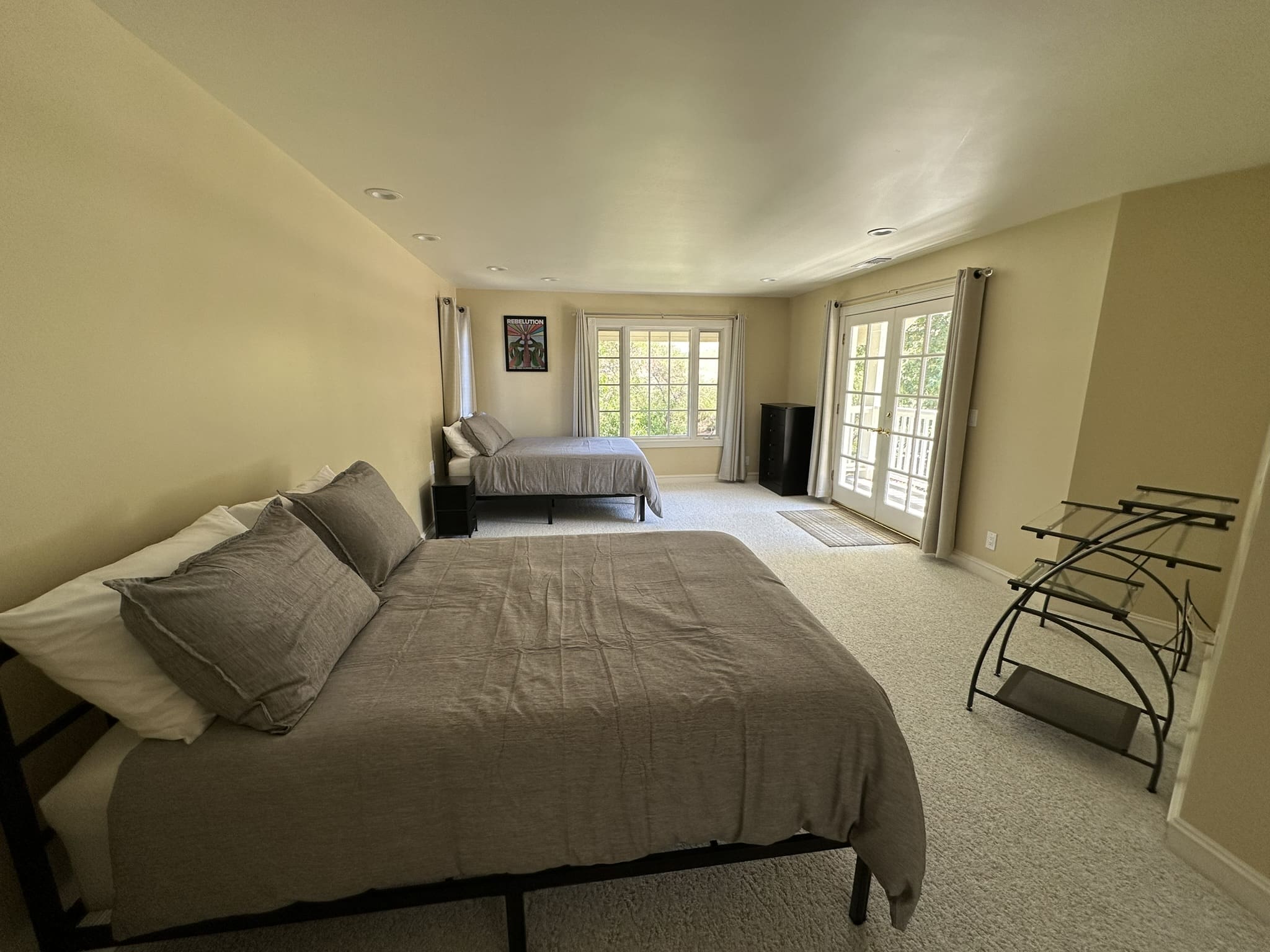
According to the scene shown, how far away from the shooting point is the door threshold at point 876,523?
431cm

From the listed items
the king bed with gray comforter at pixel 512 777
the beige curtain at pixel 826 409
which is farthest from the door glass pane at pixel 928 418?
the king bed with gray comforter at pixel 512 777

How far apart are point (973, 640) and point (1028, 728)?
70cm

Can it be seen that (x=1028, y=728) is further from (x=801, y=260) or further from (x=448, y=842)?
(x=801, y=260)

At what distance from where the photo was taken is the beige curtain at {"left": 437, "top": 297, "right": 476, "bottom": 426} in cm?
496

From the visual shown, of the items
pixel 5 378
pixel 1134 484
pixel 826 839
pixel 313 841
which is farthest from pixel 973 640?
pixel 5 378

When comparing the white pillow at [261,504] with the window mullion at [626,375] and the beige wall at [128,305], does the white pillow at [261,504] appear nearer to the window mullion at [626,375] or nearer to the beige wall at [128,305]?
the beige wall at [128,305]

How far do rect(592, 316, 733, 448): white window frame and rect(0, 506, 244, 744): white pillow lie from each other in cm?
517

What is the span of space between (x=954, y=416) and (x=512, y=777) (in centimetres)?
380

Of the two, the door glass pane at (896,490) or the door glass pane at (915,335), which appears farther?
the door glass pane at (896,490)

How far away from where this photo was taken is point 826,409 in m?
5.45

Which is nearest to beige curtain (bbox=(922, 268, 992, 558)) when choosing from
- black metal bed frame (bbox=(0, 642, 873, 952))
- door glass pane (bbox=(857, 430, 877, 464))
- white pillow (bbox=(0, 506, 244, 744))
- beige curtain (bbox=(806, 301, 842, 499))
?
door glass pane (bbox=(857, 430, 877, 464))

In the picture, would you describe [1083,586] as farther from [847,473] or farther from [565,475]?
[565,475]

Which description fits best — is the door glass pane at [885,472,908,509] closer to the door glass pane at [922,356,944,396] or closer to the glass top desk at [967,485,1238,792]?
the door glass pane at [922,356,944,396]

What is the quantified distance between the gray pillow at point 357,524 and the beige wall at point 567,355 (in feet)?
13.1
